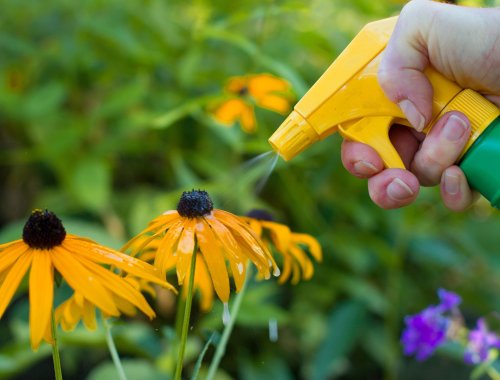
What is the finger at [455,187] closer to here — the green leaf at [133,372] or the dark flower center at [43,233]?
the dark flower center at [43,233]

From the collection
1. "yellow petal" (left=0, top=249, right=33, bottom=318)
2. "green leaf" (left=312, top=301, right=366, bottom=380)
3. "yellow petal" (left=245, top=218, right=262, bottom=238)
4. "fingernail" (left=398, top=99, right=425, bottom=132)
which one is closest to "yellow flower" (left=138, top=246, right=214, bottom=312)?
"yellow petal" (left=245, top=218, right=262, bottom=238)

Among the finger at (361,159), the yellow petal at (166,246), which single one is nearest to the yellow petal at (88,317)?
the yellow petal at (166,246)

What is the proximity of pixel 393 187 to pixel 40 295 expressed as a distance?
0.48m

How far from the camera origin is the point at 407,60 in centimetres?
90

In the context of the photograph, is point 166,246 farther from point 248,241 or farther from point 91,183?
point 91,183

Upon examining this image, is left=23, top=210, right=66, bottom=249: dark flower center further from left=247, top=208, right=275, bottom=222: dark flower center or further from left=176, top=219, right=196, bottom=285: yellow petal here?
left=247, top=208, right=275, bottom=222: dark flower center

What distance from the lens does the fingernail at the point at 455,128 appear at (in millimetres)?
901

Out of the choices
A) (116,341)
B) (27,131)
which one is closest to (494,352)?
(116,341)

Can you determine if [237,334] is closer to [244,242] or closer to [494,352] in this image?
[494,352]

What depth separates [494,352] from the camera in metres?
1.04

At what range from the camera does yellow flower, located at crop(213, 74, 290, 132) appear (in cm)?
168

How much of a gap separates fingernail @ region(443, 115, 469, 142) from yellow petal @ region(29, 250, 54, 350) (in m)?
0.45

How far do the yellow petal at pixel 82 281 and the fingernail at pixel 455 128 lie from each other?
428 millimetres

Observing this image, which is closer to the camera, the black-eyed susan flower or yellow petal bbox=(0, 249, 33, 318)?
yellow petal bbox=(0, 249, 33, 318)
